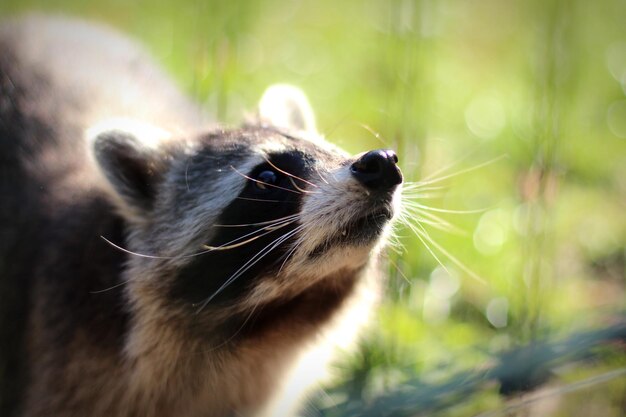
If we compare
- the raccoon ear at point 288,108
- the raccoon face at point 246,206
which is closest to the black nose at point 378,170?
the raccoon face at point 246,206

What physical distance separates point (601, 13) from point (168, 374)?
20.5 feet

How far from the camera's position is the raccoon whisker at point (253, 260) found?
284cm

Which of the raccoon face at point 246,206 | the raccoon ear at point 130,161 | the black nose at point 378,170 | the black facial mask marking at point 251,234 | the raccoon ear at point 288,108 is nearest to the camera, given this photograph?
the black nose at point 378,170

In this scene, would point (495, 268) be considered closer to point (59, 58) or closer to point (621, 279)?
point (621, 279)

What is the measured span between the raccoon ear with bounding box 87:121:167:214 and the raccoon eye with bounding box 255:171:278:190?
0.60 meters

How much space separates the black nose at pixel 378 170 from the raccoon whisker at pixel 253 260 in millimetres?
318

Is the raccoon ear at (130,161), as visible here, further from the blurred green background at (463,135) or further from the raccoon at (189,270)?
the blurred green background at (463,135)

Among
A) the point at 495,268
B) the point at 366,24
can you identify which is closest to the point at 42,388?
the point at 495,268

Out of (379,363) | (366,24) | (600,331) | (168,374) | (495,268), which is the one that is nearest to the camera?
(600,331)

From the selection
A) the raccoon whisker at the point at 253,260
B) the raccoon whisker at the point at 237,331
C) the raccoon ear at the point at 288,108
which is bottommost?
the raccoon whisker at the point at 237,331

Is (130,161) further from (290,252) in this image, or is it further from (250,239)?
(290,252)

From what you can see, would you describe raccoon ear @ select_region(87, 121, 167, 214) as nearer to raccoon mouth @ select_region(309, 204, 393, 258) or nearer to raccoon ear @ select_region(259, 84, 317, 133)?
raccoon ear @ select_region(259, 84, 317, 133)

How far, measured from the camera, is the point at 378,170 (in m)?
2.71

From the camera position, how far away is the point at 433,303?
4.41 metres
